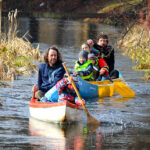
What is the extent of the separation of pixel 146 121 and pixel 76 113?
5.24 ft

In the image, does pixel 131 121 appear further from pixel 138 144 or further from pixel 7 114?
pixel 7 114

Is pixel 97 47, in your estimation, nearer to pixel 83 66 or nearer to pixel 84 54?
pixel 83 66

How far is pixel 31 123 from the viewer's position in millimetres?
9938

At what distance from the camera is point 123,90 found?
536 inches

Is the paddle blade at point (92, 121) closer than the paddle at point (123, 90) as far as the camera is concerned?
Yes

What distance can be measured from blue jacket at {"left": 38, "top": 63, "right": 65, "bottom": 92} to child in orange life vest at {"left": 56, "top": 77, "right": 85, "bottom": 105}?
0.29 metres

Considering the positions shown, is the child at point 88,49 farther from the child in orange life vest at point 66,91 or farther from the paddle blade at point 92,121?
the paddle blade at point 92,121

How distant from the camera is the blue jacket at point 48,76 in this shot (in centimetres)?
1005

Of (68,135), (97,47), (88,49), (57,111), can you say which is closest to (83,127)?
(57,111)

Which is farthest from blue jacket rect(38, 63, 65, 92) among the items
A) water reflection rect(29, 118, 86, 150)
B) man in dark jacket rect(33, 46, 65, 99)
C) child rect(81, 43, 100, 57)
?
child rect(81, 43, 100, 57)

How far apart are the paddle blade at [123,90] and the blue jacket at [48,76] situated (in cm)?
376

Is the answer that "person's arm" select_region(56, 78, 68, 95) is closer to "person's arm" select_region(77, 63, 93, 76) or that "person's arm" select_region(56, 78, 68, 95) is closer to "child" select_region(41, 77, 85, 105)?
"child" select_region(41, 77, 85, 105)

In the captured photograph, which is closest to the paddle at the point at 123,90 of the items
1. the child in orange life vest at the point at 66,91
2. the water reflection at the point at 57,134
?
the child in orange life vest at the point at 66,91

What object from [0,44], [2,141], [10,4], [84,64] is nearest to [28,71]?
[0,44]
